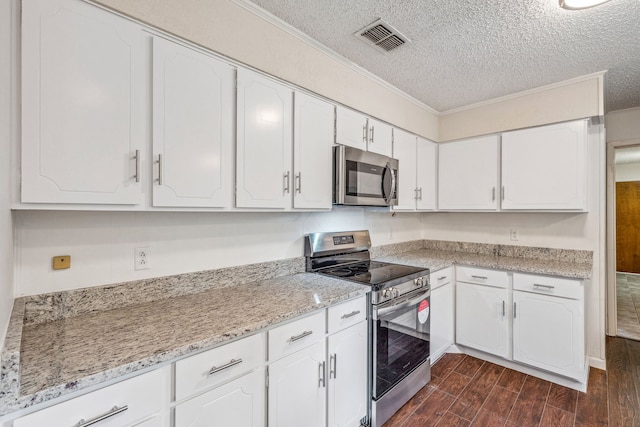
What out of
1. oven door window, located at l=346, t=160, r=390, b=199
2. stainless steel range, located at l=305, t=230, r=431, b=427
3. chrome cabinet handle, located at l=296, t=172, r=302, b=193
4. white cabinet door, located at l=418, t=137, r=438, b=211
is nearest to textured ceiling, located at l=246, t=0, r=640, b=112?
white cabinet door, located at l=418, t=137, r=438, b=211

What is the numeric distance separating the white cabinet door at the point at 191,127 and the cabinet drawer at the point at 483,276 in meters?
2.30

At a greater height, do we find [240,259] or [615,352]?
[240,259]

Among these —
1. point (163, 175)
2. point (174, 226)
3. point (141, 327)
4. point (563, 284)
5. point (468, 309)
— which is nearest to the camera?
point (141, 327)

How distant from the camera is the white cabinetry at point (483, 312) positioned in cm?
261

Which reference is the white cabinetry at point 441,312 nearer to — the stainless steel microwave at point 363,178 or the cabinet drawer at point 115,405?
the stainless steel microwave at point 363,178

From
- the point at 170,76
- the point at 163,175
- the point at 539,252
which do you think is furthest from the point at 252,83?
the point at 539,252

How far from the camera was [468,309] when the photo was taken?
2807mm

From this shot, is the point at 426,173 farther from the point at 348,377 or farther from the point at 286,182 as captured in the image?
the point at 348,377

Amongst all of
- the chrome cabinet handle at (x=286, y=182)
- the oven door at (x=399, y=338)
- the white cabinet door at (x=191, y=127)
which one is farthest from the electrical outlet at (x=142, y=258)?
the oven door at (x=399, y=338)

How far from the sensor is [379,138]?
8.35ft

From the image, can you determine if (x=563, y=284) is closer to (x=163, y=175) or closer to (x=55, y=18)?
(x=163, y=175)

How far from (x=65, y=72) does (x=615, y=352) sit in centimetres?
456

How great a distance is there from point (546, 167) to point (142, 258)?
10.4ft

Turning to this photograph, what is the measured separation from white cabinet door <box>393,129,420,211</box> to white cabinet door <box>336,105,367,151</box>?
48 centimetres
